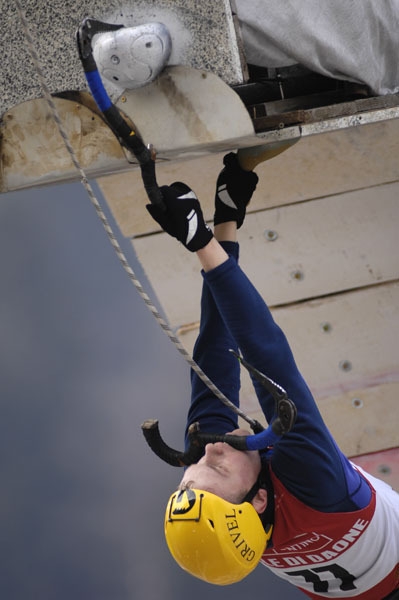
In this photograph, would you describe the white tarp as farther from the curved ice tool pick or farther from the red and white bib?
the red and white bib

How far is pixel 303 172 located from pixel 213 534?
4.22ft

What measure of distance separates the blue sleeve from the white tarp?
0.41 meters

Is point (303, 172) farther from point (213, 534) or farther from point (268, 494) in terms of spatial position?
point (213, 534)

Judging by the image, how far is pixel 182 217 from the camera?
1456 mm

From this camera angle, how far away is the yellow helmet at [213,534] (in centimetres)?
152

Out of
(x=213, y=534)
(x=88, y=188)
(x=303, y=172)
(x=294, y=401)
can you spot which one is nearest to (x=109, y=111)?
(x=88, y=188)

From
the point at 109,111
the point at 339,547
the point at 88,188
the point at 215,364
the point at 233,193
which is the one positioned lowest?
the point at 339,547

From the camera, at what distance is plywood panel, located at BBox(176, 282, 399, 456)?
2592 millimetres

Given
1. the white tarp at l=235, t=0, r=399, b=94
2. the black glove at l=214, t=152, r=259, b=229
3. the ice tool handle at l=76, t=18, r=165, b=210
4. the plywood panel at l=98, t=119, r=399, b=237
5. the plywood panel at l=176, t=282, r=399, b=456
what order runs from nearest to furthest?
the ice tool handle at l=76, t=18, r=165, b=210 → the white tarp at l=235, t=0, r=399, b=94 → the black glove at l=214, t=152, r=259, b=229 → the plywood panel at l=98, t=119, r=399, b=237 → the plywood panel at l=176, t=282, r=399, b=456

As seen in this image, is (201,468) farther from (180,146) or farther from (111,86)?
(111,86)

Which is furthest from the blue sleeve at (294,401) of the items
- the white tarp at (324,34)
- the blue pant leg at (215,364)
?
the white tarp at (324,34)

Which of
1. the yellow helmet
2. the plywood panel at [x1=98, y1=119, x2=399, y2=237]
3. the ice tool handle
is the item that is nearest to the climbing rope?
the ice tool handle

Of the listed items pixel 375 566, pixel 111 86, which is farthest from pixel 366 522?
pixel 111 86

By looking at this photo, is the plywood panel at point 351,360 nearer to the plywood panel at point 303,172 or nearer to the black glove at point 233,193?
the plywood panel at point 303,172
